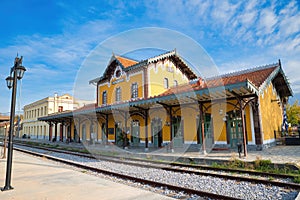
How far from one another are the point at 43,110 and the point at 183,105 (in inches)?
Result: 1129

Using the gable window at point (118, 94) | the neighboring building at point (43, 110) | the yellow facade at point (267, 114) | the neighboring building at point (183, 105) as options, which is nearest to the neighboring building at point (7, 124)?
the neighboring building at point (43, 110)

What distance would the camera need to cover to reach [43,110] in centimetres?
3462

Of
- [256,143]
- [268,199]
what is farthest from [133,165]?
[256,143]

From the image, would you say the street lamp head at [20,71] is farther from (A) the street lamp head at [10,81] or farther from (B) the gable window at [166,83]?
(B) the gable window at [166,83]

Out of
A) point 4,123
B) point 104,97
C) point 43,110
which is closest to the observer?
point 4,123

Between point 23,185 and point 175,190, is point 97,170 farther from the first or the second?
point 175,190

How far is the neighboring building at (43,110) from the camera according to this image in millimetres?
33500


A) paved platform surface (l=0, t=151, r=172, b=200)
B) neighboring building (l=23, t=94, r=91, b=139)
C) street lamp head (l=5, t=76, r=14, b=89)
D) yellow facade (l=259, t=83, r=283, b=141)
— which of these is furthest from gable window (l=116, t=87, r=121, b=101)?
neighboring building (l=23, t=94, r=91, b=139)

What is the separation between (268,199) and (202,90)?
5917 millimetres

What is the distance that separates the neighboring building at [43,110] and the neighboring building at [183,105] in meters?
12.9

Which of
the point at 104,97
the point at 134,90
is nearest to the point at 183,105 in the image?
the point at 134,90

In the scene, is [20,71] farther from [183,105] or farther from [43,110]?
[43,110]

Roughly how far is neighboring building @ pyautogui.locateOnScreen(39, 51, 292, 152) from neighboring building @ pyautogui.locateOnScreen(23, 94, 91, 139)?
12.9m

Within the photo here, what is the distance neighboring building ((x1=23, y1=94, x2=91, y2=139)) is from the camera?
33.5 m
